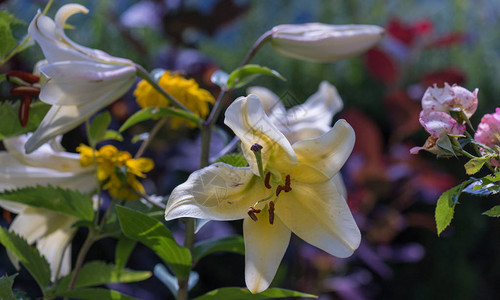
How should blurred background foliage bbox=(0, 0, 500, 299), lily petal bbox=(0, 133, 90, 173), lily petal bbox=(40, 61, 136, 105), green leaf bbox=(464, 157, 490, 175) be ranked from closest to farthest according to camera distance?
1. green leaf bbox=(464, 157, 490, 175)
2. lily petal bbox=(40, 61, 136, 105)
3. lily petal bbox=(0, 133, 90, 173)
4. blurred background foliage bbox=(0, 0, 500, 299)

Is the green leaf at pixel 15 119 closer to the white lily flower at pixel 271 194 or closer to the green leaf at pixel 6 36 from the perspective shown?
the green leaf at pixel 6 36

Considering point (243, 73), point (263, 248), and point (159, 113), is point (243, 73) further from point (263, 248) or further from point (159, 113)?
point (263, 248)

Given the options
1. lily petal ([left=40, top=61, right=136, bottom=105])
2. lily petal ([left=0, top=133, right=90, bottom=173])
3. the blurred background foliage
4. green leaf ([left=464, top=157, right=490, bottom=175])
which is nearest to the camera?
green leaf ([left=464, top=157, right=490, bottom=175])

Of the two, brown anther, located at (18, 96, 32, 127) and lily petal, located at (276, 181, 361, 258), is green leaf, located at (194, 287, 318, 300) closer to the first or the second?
lily petal, located at (276, 181, 361, 258)

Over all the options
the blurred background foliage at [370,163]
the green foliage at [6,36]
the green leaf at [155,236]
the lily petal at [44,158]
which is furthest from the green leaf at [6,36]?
the blurred background foliage at [370,163]

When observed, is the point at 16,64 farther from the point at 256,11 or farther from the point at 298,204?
the point at 256,11

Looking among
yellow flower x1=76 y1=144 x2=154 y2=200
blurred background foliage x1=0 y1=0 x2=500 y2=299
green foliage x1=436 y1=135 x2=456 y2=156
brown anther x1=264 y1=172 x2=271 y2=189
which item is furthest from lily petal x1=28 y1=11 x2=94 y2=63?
blurred background foliage x1=0 y1=0 x2=500 y2=299
